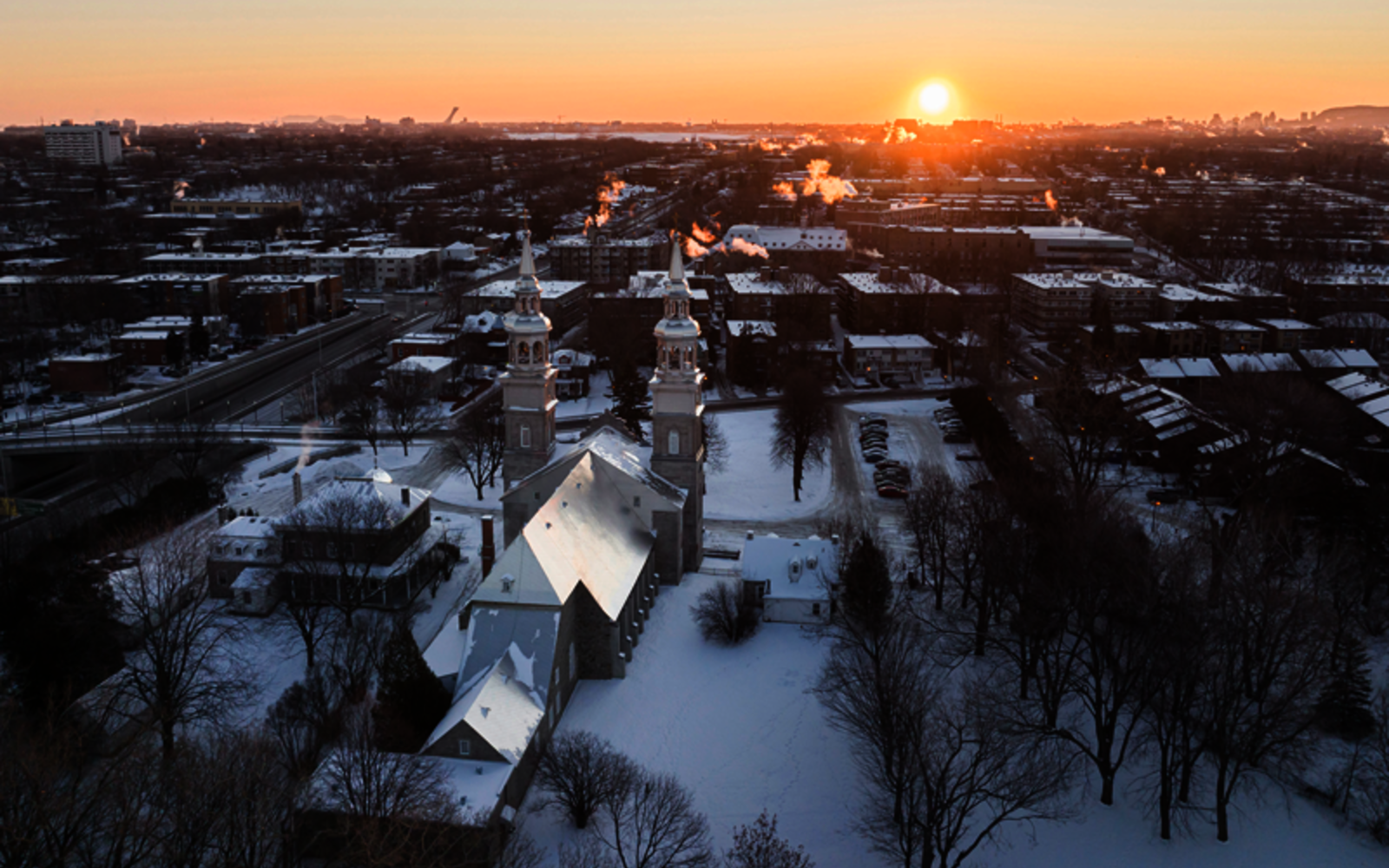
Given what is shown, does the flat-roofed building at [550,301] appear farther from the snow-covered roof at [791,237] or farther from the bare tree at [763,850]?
the bare tree at [763,850]

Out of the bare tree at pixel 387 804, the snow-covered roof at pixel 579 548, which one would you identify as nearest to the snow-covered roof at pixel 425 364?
the snow-covered roof at pixel 579 548

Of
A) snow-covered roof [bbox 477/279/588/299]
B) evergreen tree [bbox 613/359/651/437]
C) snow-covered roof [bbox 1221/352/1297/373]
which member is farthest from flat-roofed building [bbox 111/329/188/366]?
snow-covered roof [bbox 1221/352/1297/373]

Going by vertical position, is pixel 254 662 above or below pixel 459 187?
below

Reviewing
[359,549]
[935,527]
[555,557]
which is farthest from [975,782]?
[359,549]

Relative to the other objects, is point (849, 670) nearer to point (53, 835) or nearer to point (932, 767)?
point (932, 767)

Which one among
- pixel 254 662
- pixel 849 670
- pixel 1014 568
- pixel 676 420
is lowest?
pixel 254 662

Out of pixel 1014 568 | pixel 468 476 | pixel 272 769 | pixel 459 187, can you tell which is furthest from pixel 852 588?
pixel 459 187

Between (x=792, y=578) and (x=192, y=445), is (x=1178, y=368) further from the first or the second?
(x=192, y=445)
